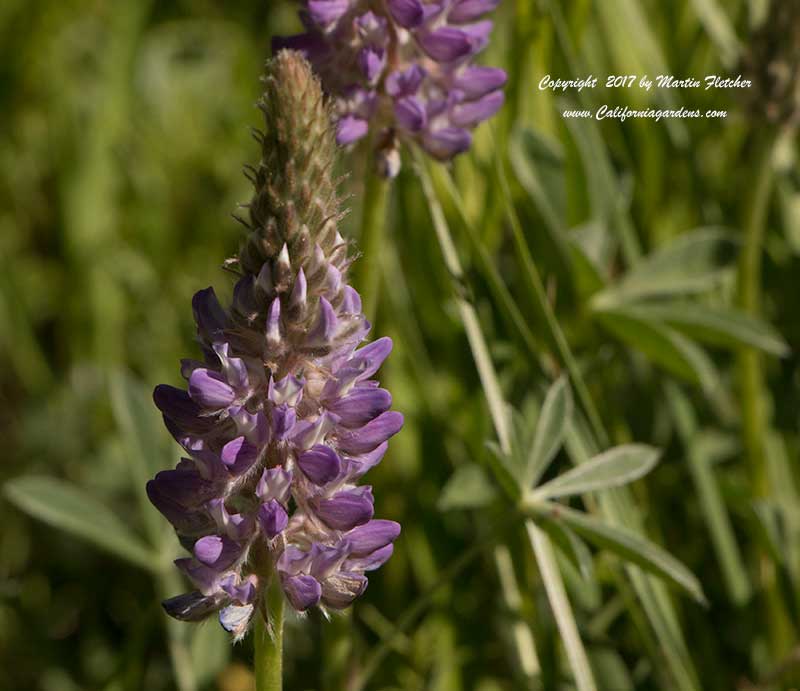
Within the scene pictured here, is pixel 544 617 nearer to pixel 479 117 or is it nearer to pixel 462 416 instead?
pixel 462 416

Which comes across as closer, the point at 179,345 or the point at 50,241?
the point at 179,345

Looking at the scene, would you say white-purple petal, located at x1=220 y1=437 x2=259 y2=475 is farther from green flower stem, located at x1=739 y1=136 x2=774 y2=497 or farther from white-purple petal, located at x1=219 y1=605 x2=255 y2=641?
green flower stem, located at x1=739 y1=136 x2=774 y2=497

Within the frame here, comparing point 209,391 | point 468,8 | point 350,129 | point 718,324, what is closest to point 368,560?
point 209,391

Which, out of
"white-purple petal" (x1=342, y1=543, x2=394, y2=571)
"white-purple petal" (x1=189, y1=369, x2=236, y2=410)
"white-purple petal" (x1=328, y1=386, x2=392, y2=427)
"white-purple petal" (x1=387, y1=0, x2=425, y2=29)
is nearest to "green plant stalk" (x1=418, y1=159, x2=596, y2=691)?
"white-purple petal" (x1=387, y1=0, x2=425, y2=29)

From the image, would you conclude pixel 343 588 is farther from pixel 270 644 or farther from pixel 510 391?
pixel 510 391

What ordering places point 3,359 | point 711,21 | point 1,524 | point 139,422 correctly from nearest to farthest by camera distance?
point 139,422
point 711,21
point 1,524
point 3,359

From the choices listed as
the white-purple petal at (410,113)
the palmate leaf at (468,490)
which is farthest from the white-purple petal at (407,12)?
the palmate leaf at (468,490)

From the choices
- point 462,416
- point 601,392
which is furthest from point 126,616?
point 601,392
